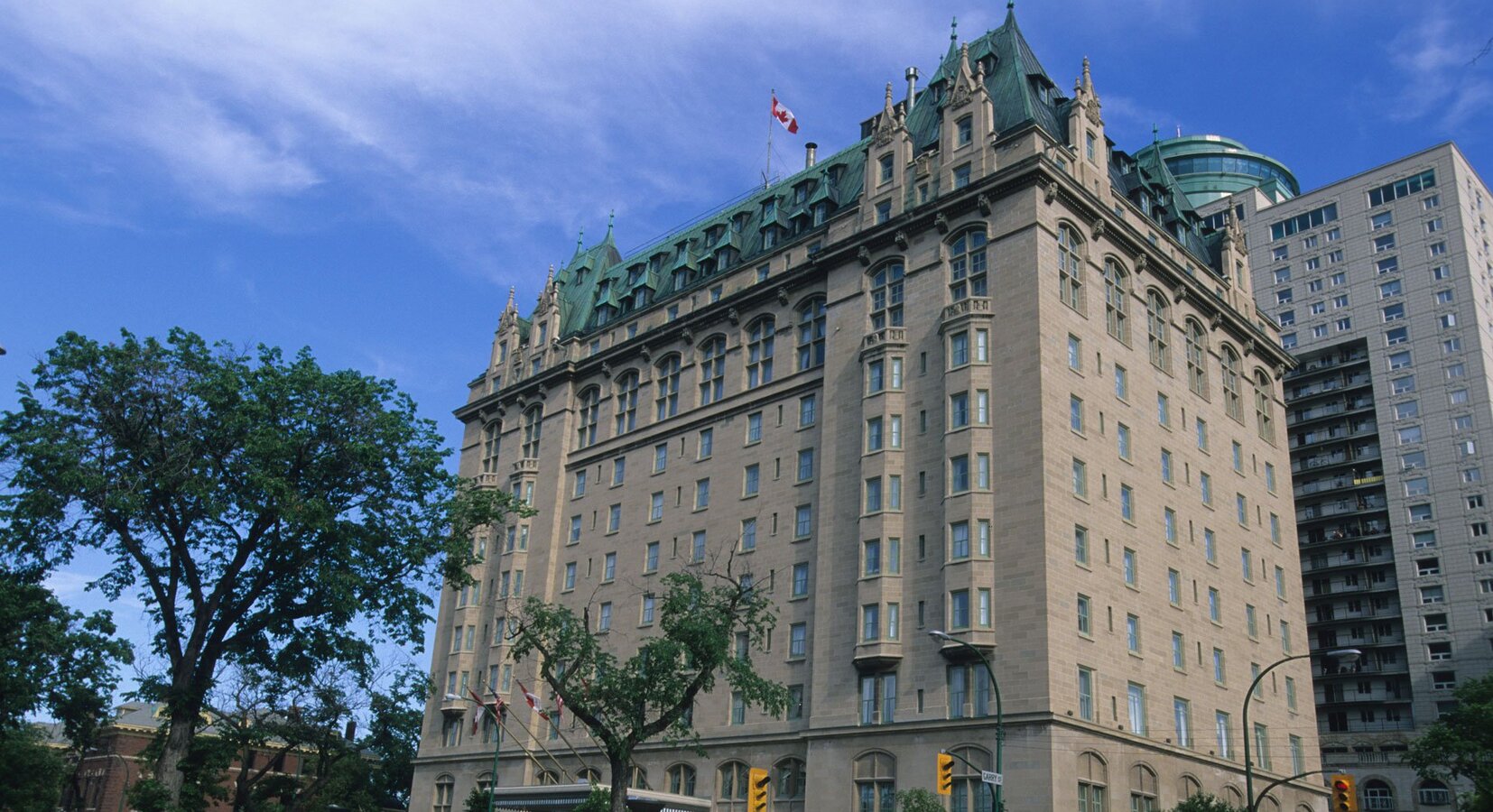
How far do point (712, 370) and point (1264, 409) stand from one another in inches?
1220

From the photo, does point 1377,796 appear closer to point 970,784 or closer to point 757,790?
point 970,784

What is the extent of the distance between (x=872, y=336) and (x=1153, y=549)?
52.1ft

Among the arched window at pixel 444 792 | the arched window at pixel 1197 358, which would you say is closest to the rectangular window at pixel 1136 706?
the arched window at pixel 1197 358

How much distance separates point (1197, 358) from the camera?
67.2 metres

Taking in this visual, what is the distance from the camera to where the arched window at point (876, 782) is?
51.8m

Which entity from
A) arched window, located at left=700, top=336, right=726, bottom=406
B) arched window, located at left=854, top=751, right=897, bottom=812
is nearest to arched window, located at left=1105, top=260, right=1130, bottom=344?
arched window, located at left=700, top=336, right=726, bottom=406

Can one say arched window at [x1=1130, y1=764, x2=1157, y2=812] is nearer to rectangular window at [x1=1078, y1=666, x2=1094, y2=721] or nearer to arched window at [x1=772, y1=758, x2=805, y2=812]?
rectangular window at [x1=1078, y1=666, x2=1094, y2=721]

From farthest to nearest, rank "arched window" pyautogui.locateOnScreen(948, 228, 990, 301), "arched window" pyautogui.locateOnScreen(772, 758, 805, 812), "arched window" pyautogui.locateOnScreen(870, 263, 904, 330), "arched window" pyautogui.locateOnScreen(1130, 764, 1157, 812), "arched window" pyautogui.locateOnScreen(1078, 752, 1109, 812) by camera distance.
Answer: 1. "arched window" pyautogui.locateOnScreen(870, 263, 904, 330)
2. "arched window" pyautogui.locateOnScreen(948, 228, 990, 301)
3. "arched window" pyautogui.locateOnScreen(772, 758, 805, 812)
4. "arched window" pyautogui.locateOnScreen(1130, 764, 1157, 812)
5. "arched window" pyautogui.locateOnScreen(1078, 752, 1109, 812)

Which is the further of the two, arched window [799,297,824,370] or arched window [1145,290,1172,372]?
arched window [799,297,824,370]

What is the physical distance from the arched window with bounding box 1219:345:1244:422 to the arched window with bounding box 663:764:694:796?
33354 millimetres

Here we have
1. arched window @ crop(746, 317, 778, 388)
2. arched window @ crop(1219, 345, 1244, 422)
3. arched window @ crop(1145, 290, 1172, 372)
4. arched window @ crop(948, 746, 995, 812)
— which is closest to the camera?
arched window @ crop(948, 746, 995, 812)

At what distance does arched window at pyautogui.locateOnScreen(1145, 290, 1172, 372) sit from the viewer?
2501 inches

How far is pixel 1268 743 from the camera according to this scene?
6059 centimetres

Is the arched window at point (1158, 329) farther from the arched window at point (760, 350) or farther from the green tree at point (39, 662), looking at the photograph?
the green tree at point (39, 662)
